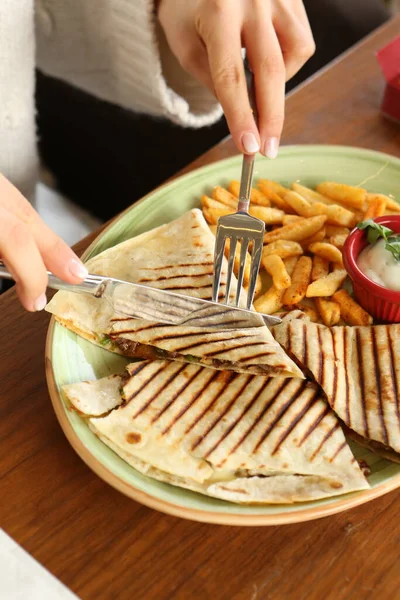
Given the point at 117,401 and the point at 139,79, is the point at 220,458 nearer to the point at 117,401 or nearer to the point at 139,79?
the point at 117,401

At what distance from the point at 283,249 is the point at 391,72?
3.62ft

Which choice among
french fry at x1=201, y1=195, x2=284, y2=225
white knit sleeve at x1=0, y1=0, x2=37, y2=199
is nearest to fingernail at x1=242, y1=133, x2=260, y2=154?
french fry at x1=201, y1=195, x2=284, y2=225

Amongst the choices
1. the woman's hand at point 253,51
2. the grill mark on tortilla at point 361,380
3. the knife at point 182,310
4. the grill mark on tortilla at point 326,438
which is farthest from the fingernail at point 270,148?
the grill mark on tortilla at point 326,438

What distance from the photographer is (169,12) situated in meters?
2.24

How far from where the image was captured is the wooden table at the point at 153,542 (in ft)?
4.63

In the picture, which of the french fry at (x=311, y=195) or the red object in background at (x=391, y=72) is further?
the red object in background at (x=391, y=72)

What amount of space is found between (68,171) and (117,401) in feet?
6.89

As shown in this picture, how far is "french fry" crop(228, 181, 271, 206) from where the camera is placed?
2.23 m

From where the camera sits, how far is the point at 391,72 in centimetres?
261

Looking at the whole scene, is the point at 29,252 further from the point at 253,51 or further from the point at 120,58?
the point at 120,58

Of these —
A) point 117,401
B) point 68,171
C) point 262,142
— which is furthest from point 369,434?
point 68,171

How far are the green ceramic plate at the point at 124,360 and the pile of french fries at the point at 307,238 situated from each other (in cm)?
10

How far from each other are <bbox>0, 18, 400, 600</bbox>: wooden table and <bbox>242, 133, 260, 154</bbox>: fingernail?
3.10 feet

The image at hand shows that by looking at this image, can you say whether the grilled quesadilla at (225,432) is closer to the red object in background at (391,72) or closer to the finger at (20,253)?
the finger at (20,253)
